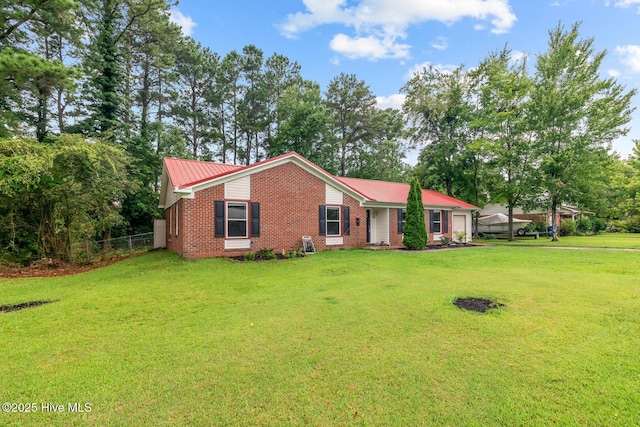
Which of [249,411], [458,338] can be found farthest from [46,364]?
[458,338]

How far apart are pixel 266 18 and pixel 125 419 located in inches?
731

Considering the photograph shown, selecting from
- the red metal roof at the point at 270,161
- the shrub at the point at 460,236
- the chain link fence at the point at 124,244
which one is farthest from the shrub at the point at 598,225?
the chain link fence at the point at 124,244

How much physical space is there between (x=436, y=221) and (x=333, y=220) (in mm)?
8491

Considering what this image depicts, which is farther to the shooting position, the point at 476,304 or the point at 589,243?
the point at 589,243

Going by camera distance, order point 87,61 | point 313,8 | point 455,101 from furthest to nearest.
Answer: point 455,101 < point 87,61 < point 313,8

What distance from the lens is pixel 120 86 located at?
19.9 metres

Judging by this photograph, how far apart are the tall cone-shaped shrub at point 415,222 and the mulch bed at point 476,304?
32.5ft

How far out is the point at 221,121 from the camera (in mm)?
29703

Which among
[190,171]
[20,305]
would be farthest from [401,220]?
[20,305]

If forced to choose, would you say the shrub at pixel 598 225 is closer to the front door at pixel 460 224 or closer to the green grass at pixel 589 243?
the green grass at pixel 589 243

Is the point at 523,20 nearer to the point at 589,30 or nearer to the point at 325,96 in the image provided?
the point at 589,30

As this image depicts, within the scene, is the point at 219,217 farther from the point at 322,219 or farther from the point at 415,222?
the point at 415,222

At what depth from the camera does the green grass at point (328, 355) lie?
2539 millimetres

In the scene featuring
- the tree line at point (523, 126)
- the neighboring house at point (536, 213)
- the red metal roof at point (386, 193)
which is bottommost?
the neighboring house at point (536, 213)
